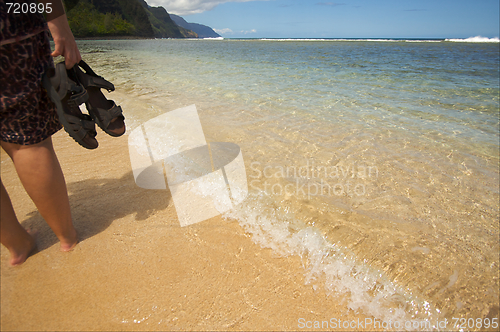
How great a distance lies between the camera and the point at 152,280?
1.26m

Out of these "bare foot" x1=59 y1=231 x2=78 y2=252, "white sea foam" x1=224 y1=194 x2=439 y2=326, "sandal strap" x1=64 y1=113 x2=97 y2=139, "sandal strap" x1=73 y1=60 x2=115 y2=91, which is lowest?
"white sea foam" x1=224 y1=194 x2=439 y2=326

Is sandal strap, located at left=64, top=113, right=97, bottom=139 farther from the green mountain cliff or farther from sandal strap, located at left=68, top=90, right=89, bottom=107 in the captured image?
the green mountain cliff

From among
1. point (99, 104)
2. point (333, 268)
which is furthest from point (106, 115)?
point (333, 268)

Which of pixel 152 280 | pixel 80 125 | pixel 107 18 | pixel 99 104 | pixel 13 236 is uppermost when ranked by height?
pixel 107 18

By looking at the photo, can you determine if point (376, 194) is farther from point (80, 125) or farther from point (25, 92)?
point (25, 92)

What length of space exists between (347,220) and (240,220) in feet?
2.55

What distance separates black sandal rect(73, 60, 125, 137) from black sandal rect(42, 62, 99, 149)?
8cm

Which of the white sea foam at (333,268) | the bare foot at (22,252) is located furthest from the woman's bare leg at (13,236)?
the white sea foam at (333,268)

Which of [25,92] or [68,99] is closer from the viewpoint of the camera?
[25,92]

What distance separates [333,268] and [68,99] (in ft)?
5.30

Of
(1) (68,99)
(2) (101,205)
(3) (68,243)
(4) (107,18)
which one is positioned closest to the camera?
(1) (68,99)

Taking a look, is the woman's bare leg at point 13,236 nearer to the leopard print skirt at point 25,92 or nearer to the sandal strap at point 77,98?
the leopard print skirt at point 25,92

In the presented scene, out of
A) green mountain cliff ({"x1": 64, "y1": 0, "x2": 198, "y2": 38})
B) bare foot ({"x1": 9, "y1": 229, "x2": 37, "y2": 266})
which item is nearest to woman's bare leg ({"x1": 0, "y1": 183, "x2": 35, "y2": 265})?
bare foot ({"x1": 9, "y1": 229, "x2": 37, "y2": 266})

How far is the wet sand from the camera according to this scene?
1.10 meters
